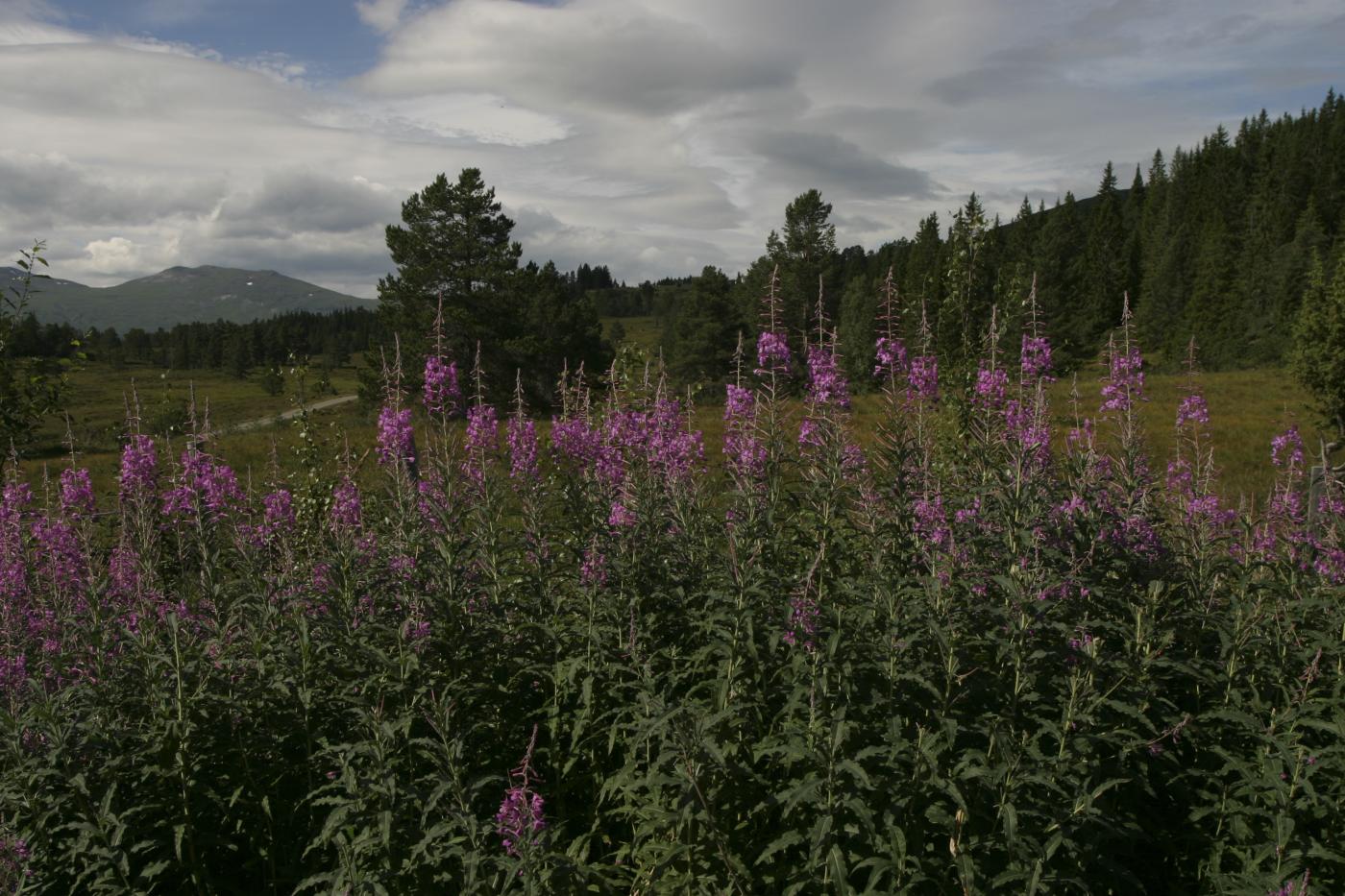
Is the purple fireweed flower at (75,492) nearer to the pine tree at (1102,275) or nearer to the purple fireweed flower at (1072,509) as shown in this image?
the purple fireweed flower at (1072,509)

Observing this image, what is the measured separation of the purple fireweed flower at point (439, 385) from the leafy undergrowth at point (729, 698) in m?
1.06

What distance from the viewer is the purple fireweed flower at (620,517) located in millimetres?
6084

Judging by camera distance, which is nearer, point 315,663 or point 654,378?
point 315,663

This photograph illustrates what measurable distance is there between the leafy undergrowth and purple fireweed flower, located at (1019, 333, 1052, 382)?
1.20m

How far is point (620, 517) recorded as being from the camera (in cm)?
664

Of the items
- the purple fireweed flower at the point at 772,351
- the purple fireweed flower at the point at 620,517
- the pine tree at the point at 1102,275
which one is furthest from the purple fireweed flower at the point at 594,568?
the pine tree at the point at 1102,275

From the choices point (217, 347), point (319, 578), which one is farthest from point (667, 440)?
point (217, 347)

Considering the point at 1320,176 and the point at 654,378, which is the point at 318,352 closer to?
the point at 654,378

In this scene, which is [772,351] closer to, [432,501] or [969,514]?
[969,514]

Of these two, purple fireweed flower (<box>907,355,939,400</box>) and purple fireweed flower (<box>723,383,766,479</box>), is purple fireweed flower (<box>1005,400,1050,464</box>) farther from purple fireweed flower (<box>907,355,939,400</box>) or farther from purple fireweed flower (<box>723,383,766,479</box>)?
purple fireweed flower (<box>723,383,766,479</box>)

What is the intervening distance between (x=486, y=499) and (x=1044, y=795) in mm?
3926

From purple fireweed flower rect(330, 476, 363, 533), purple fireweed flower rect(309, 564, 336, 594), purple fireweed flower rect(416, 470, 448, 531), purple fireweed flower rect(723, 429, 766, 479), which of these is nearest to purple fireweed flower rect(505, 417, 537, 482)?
purple fireweed flower rect(416, 470, 448, 531)

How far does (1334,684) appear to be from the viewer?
15.4 feet

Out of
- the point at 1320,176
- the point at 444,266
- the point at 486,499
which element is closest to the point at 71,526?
the point at 486,499
